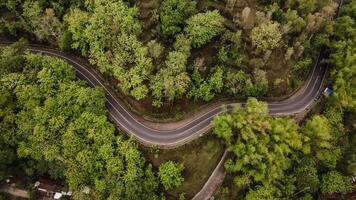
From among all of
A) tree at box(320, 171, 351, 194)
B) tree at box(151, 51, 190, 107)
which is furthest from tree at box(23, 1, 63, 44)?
tree at box(320, 171, 351, 194)

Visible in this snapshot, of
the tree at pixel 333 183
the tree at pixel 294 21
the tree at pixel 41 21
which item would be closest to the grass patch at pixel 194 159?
the tree at pixel 333 183

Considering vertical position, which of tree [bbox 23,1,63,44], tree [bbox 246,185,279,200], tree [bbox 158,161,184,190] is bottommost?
tree [bbox 246,185,279,200]

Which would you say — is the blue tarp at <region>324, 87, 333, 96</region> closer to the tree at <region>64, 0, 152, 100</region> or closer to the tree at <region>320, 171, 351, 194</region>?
the tree at <region>320, 171, 351, 194</region>

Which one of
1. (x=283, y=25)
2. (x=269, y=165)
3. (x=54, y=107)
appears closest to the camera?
(x=269, y=165)

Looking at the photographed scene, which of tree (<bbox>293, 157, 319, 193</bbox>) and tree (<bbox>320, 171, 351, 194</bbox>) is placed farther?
tree (<bbox>320, 171, 351, 194</bbox>)

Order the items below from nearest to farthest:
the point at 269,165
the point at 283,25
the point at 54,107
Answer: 1. the point at 269,165
2. the point at 54,107
3. the point at 283,25

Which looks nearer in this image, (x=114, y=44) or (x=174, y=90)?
(x=174, y=90)

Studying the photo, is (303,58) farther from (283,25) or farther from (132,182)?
(132,182)

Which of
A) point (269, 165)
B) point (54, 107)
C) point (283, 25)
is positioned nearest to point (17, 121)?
point (54, 107)
